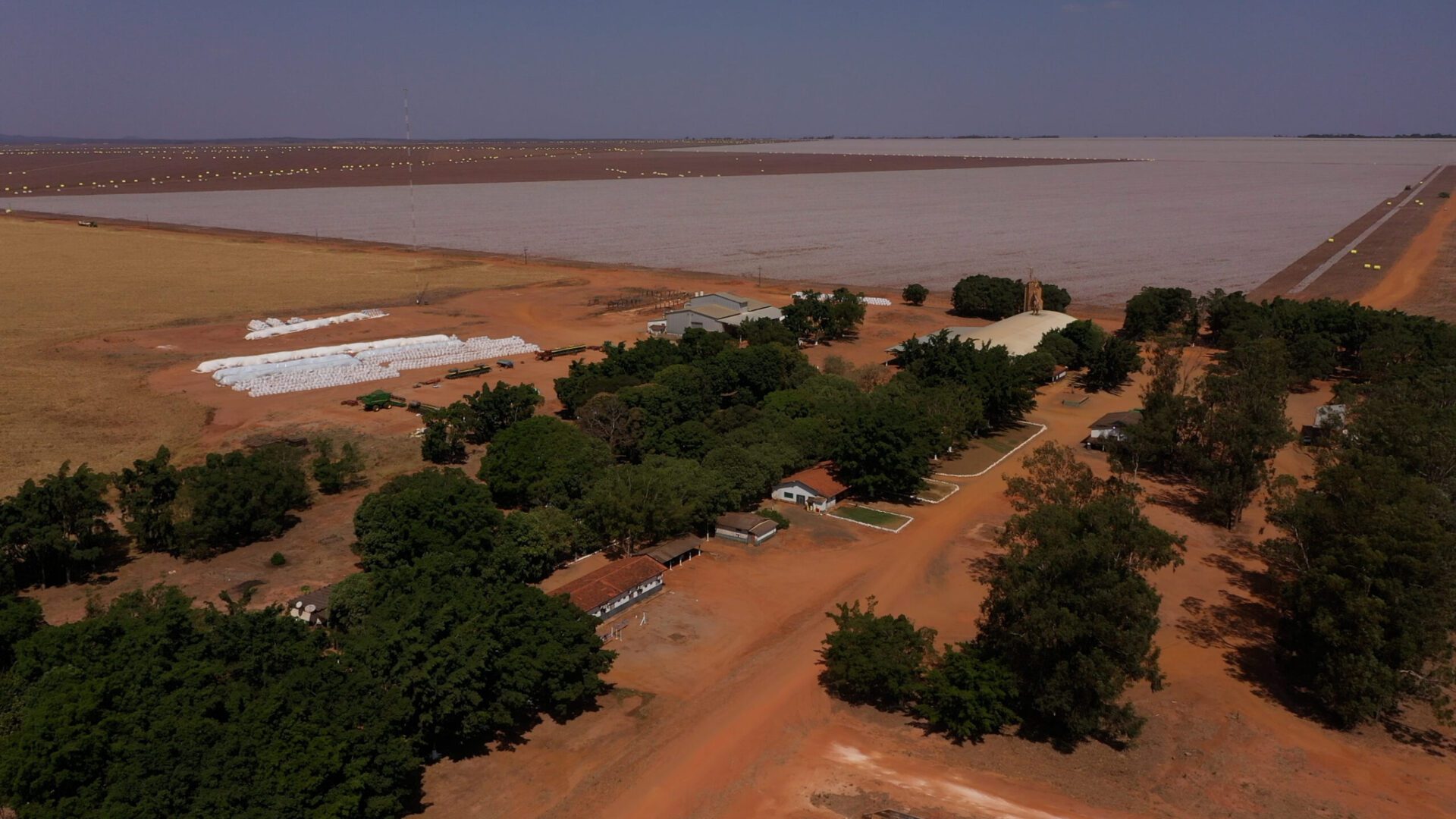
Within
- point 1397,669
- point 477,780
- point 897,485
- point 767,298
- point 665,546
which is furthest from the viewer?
point 767,298

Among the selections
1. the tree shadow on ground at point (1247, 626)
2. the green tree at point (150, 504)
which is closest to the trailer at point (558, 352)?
the green tree at point (150, 504)

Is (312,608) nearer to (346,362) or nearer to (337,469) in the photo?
(337,469)

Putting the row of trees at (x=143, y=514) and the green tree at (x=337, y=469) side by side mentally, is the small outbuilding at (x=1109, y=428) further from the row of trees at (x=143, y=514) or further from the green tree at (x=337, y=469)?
the row of trees at (x=143, y=514)

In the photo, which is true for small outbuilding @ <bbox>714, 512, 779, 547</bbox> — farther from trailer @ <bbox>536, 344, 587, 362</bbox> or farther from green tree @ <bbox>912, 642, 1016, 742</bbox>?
trailer @ <bbox>536, 344, 587, 362</bbox>

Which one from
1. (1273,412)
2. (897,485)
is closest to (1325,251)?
(1273,412)

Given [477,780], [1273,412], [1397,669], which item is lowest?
[477,780]

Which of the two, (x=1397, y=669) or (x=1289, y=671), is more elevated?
(x=1397, y=669)

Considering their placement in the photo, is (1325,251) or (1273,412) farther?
(1325,251)

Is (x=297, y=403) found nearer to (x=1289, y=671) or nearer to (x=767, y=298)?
(x=767, y=298)

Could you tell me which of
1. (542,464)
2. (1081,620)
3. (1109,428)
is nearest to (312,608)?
(542,464)
